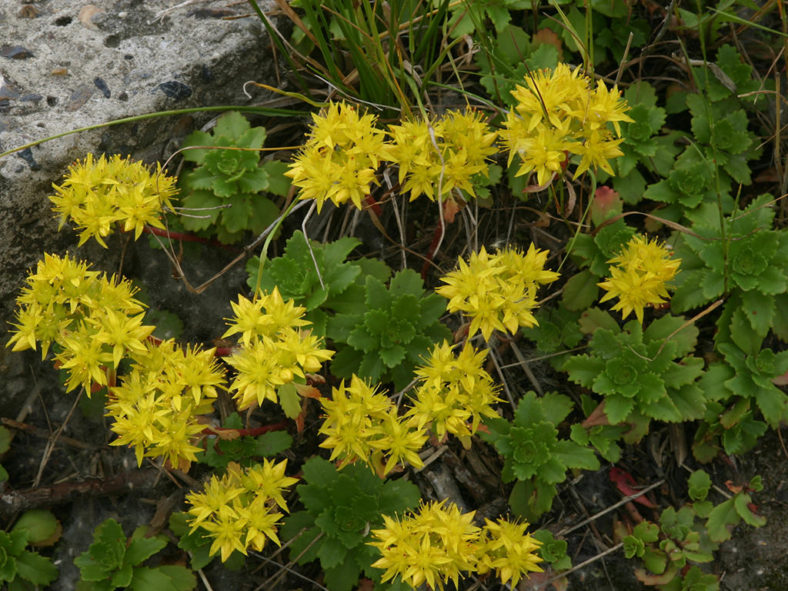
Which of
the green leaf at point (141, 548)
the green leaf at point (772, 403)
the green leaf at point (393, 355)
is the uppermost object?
the green leaf at point (393, 355)

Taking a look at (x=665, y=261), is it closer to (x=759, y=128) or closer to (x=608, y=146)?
(x=608, y=146)

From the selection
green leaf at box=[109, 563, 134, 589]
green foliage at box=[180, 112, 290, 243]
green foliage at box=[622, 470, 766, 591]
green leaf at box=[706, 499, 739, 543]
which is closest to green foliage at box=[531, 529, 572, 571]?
green foliage at box=[622, 470, 766, 591]

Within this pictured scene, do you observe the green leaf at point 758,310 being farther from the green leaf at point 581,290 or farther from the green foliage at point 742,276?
the green leaf at point 581,290

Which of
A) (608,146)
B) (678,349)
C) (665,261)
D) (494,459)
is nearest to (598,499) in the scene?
(494,459)

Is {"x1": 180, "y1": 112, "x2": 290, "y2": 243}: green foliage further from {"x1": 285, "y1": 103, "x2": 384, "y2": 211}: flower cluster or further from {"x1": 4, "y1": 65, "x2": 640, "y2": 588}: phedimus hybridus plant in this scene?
{"x1": 285, "y1": 103, "x2": 384, "y2": 211}: flower cluster

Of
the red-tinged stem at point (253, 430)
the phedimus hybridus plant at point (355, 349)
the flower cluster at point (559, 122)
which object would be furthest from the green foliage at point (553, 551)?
the flower cluster at point (559, 122)

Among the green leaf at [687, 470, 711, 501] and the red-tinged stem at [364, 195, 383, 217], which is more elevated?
the red-tinged stem at [364, 195, 383, 217]
